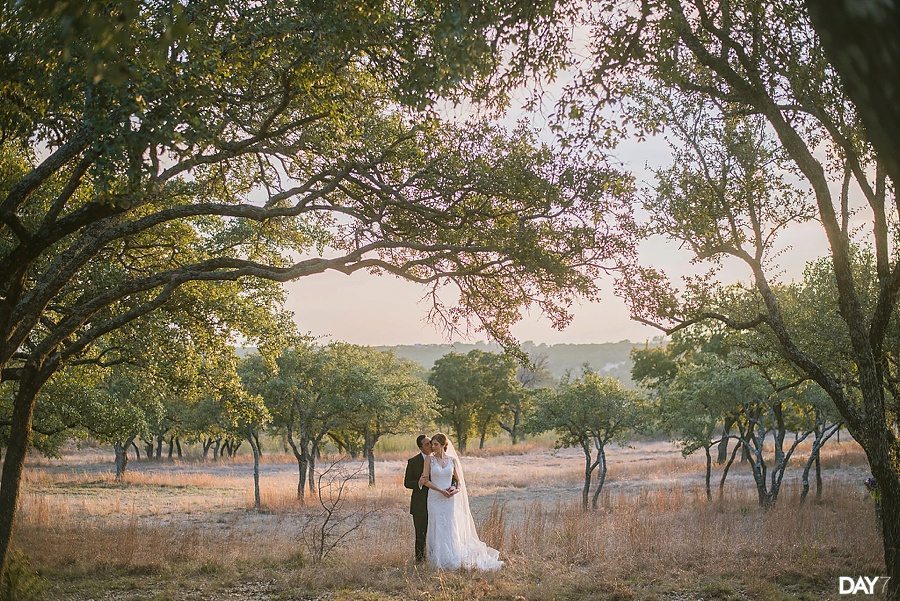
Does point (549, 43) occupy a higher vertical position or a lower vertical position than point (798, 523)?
higher

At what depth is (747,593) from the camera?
9883 mm

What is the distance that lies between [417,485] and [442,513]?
0.73 metres

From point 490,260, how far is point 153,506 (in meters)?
23.6

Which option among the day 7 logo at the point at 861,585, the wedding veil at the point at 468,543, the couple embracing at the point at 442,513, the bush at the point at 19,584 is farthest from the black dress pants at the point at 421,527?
the day 7 logo at the point at 861,585

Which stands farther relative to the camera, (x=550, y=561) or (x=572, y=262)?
(x=550, y=561)

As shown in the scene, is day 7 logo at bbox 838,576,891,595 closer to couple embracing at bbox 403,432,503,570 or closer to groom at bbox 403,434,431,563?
couple embracing at bbox 403,432,503,570

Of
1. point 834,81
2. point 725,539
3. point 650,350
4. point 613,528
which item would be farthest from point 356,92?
point 650,350

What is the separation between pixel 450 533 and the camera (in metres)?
12.2

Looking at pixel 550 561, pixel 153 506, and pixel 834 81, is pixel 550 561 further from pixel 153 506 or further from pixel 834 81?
pixel 153 506

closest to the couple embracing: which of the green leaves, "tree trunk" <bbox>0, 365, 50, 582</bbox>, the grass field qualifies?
the grass field

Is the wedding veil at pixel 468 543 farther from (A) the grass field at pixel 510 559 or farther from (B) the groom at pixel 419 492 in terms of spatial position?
(B) the groom at pixel 419 492

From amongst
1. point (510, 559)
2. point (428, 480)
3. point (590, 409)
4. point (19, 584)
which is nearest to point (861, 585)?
point (510, 559)

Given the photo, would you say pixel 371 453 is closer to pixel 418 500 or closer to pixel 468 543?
pixel 418 500

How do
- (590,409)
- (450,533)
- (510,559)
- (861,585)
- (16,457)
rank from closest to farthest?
(861,585)
(16,457)
(510,559)
(450,533)
(590,409)
